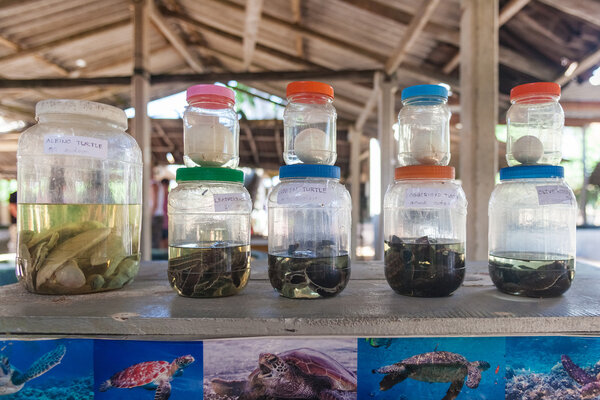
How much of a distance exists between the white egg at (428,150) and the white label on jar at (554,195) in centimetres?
26

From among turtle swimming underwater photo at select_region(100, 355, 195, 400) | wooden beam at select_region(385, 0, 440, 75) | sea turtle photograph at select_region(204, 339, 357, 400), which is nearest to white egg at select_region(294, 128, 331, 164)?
sea turtle photograph at select_region(204, 339, 357, 400)

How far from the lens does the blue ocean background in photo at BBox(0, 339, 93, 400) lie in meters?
0.90

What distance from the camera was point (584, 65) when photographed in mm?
3461

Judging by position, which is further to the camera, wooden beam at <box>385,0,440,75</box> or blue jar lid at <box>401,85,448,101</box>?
wooden beam at <box>385,0,440,75</box>

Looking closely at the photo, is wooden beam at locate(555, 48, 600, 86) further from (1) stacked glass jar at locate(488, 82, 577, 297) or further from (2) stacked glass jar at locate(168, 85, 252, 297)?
(2) stacked glass jar at locate(168, 85, 252, 297)

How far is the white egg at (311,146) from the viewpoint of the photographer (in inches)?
39.9

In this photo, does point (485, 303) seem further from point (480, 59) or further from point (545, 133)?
point (480, 59)

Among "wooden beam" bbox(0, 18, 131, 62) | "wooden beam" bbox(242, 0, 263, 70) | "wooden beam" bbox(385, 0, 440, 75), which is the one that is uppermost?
"wooden beam" bbox(0, 18, 131, 62)

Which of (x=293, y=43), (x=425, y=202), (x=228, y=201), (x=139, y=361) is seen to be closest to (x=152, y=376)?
(x=139, y=361)

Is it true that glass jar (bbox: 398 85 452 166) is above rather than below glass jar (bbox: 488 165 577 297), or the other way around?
above

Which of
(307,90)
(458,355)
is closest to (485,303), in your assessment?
(458,355)

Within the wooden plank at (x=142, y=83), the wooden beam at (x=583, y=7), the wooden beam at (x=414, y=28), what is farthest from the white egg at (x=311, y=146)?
the wooden plank at (x=142, y=83)

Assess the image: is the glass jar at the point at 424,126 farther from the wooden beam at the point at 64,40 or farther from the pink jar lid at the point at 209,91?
the wooden beam at the point at 64,40

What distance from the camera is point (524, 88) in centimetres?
103
